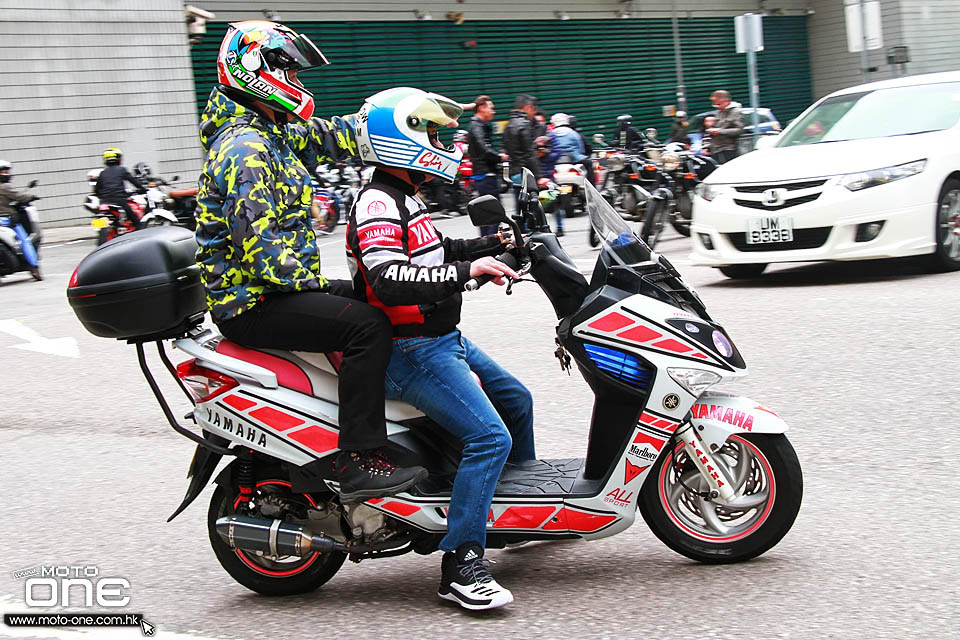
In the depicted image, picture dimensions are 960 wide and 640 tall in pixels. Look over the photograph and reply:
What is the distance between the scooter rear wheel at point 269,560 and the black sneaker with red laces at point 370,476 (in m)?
0.27

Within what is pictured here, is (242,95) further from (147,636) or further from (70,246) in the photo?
(70,246)

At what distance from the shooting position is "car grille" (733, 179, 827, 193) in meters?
9.62

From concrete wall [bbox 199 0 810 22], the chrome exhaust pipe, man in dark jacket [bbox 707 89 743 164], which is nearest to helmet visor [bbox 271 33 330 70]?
the chrome exhaust pipe

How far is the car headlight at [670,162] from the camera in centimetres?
1529

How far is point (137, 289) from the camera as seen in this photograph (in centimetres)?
391

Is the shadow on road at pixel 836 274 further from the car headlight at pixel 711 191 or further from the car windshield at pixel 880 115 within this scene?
the car windshield at pixel 880 115

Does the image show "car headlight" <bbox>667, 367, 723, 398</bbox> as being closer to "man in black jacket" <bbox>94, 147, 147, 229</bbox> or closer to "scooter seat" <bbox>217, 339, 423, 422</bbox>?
"scooter seat" <bbox>217, 339, 423, 422</bbox>

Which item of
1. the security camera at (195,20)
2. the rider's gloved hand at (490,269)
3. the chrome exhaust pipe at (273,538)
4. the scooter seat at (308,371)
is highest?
the security camera at (195,20)

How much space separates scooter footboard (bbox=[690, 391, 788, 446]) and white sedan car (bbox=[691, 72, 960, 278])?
6.01 meters

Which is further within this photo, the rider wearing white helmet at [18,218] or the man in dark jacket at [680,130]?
the man in dark jacket at [680,130]

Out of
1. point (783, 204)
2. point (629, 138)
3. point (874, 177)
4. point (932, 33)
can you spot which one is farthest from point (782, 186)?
point (932, 33)

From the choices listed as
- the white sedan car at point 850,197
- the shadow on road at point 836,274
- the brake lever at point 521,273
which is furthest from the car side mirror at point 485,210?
the shadow on road at point 836,274

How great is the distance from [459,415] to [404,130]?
102 centimetres

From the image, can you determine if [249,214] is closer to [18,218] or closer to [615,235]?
[615,235]
